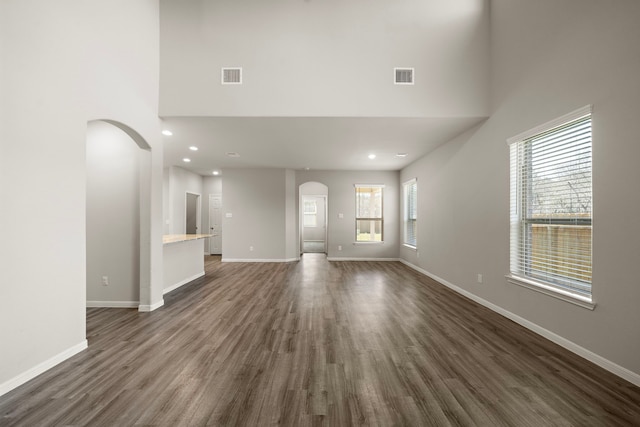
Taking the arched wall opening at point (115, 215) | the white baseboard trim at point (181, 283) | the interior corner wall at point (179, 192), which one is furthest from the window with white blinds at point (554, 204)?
the interior corner wall at point (179, 192)

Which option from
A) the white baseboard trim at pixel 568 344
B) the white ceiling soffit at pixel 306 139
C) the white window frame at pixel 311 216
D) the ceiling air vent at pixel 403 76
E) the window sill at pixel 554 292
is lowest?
the white baseboard trim at pixel 568 344

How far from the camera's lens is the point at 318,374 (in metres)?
2.25

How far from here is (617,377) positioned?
2.21 m

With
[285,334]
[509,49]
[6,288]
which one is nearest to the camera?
[6,288]

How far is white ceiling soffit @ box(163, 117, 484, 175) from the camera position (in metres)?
4.21

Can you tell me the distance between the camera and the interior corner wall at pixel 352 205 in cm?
847

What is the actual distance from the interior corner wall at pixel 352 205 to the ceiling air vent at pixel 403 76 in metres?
4.57

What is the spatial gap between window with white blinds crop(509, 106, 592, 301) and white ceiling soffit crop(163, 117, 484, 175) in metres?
1.13

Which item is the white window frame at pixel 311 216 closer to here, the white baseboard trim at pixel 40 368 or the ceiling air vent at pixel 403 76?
the ceiling air vent at pixel 403 76

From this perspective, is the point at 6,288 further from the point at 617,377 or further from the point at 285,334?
the point at 617,377

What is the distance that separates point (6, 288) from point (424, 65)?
192 inches

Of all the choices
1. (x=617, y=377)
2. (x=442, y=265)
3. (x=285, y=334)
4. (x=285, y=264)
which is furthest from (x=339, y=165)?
(x=617, y=377)

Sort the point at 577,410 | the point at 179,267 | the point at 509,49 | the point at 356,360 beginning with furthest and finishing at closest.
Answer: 1. the point at 179,267
2. the point at 509,49
3. the point at 356,360
4. the point at 577,410

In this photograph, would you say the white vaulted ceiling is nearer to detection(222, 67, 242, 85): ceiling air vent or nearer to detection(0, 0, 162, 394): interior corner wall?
detection(222, 67, 242, 85): ceiling air vent
